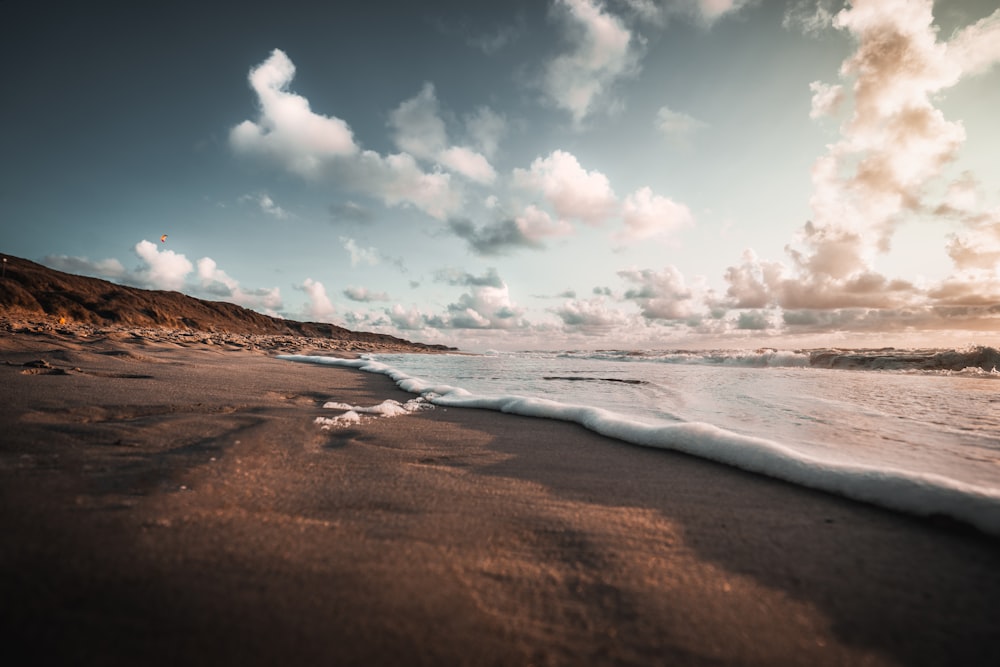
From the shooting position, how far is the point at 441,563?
4.72 feet

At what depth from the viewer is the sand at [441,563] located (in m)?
1.05

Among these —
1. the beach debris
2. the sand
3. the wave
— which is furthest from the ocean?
the wave

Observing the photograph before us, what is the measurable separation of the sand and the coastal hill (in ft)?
115

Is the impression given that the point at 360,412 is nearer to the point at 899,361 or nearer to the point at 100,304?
the point at 899,361

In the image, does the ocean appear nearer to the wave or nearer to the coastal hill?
the wave

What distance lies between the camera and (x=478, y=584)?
132 cm

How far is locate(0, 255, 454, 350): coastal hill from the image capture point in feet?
99.5

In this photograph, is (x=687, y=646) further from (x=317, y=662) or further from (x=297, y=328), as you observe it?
(x=297, y=328)

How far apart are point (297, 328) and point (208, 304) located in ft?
39.8

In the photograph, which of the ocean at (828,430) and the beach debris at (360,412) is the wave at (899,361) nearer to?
the ocean at (828,430)

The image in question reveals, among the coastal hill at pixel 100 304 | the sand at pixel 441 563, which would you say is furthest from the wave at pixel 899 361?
the coastal hill at pixel 100 304

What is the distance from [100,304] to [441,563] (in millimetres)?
49889

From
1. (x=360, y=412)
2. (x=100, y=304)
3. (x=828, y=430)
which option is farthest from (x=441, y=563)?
(x=100, y=304)

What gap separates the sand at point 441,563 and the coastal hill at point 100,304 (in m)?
35.0
